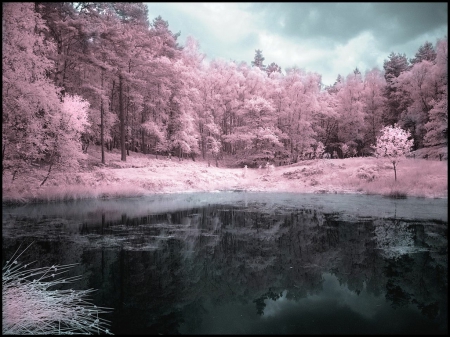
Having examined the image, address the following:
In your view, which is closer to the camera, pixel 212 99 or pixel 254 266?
pixel 254 266

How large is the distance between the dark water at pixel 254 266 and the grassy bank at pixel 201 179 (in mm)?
1850

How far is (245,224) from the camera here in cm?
1384

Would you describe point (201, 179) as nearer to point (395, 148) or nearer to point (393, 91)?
point (395, 148)

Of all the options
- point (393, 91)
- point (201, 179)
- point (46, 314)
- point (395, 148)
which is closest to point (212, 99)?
point (201, 179)

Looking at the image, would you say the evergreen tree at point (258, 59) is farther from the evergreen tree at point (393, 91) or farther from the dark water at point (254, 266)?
the dark water at point (254, 266)

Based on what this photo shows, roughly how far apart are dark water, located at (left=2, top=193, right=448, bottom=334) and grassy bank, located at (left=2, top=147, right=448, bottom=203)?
6.07 feet

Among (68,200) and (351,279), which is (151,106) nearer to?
(68,200)

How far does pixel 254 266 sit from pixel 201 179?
21857 millimetres

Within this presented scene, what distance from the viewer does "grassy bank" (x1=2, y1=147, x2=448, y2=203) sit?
51.8 feet

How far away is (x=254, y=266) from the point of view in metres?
8.04

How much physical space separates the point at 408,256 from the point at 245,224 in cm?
709

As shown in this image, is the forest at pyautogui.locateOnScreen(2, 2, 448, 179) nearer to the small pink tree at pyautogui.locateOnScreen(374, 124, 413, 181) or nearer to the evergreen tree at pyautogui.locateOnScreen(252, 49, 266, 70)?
the small pink tree at pyautogui.locateOnScreen(374, 124, 413, 181)

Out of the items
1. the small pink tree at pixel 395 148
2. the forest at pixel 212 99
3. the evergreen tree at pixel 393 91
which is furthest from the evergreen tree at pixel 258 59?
the small pink tree at pixel 395 148

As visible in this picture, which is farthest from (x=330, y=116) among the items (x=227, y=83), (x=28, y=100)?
(x=28, y=100)
